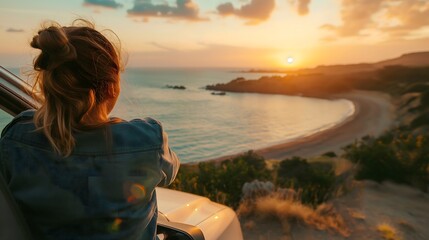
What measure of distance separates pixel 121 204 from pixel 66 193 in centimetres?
18

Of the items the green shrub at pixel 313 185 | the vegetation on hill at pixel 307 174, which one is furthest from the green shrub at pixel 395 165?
the green shrub at pixel 313 185

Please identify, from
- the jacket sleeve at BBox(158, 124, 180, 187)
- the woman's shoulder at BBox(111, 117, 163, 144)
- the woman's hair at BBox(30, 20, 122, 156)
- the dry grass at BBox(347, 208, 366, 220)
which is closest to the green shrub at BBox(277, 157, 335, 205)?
the dry grass at BBox(347, 208, 366, 220)

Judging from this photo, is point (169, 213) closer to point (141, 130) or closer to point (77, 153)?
point (141, 130)

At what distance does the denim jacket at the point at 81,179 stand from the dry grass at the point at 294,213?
459cm

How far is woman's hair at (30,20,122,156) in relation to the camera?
1238mm

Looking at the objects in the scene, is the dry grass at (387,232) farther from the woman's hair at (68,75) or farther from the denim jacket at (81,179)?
the woman's hair at (68,75)

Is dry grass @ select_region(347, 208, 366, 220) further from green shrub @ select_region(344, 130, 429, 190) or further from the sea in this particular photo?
the sea

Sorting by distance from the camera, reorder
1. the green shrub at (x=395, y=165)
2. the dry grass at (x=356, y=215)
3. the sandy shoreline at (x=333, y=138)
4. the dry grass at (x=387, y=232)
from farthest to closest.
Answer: the sandy shoreline at (x=333, y=138)
the green shrub at (x=395, y=165)
the dry grass at (x=356, y=215)
the dry grass at (x=387, y=232)

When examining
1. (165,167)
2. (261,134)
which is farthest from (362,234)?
(261,134)

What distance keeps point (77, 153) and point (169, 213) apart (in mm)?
1022

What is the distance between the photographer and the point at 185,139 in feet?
98.9

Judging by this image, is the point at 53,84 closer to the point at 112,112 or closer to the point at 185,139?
the point at 112,112

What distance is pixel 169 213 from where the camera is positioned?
83.6 inches

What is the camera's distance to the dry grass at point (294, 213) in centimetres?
557
